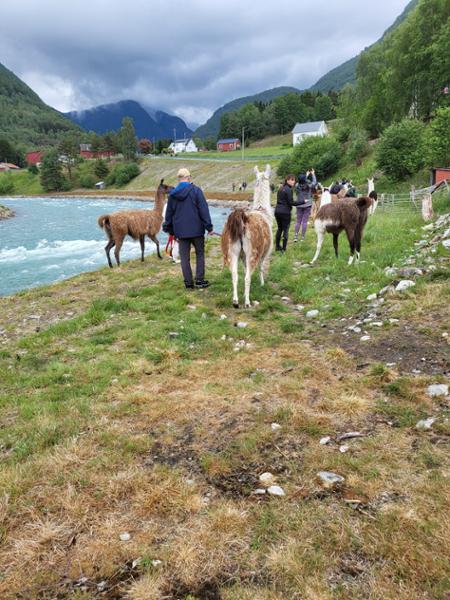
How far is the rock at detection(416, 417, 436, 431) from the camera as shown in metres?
3.54

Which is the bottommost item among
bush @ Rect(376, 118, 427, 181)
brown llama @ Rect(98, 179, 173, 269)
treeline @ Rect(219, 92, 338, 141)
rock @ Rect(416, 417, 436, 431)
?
rock @ Rect(416, 417, 436, 431)

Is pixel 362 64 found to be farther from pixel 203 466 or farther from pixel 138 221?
pixel 203 466

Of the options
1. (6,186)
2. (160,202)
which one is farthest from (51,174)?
(160,202)

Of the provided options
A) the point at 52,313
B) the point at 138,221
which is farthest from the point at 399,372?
the point at 138,221

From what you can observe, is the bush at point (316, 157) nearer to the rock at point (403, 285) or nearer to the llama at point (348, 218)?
the llama at point (348, 218)

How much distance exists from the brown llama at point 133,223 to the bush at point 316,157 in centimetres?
4125

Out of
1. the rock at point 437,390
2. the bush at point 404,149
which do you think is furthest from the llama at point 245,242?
the bush at point 404,149

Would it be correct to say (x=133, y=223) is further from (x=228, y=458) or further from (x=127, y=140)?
(x=127, y=140)

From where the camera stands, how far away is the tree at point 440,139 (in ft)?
98.2

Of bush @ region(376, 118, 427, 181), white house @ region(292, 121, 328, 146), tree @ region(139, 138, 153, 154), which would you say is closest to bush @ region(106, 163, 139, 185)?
white house @ region(292, 121, 328, 146)

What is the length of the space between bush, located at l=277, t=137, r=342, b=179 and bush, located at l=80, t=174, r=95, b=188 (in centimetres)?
6346

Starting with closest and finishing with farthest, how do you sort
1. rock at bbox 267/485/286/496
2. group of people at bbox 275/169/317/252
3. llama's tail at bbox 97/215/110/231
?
rock at bbox 267/485/286/496 < group of people at bbox 275/169/317/252 < llama's tail at bbox 97/215/110/231

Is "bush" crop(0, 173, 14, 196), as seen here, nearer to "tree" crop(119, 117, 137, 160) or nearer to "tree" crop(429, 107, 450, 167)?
"tree" crop(119, 117, 137, 160)

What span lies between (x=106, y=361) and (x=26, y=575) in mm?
3424
